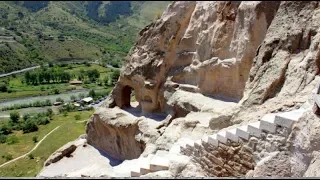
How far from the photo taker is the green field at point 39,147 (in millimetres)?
22695

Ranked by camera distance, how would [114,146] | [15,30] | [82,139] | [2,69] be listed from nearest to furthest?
[2,69]
[114,146]
[82,139]
[15,30]

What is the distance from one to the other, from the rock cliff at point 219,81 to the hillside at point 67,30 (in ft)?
13.4

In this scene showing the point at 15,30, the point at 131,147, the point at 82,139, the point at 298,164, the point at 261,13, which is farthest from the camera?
the point at 15,30

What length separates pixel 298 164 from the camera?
835 cm

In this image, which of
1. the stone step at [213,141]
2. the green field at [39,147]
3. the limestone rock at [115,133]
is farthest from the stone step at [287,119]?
the green field at [39,147]

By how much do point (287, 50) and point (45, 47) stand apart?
129 feet

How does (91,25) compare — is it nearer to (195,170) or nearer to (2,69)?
(2,69)

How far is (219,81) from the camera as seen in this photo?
19.0 m

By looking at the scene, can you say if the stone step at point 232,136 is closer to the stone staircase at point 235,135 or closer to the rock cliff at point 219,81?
the stone staircase at point 235,135

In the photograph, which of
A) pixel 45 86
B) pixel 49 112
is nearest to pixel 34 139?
pixel 49 112

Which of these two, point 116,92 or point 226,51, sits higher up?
point 226,51

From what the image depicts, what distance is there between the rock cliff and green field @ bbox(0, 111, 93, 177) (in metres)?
4.08

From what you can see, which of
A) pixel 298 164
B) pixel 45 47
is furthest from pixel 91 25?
pixel 298 164

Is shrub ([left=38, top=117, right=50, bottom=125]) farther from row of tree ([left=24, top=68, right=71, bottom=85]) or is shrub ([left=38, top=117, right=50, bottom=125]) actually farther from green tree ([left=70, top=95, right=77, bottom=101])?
green tree ([left=70, top=95, right=77, bottom=101])
